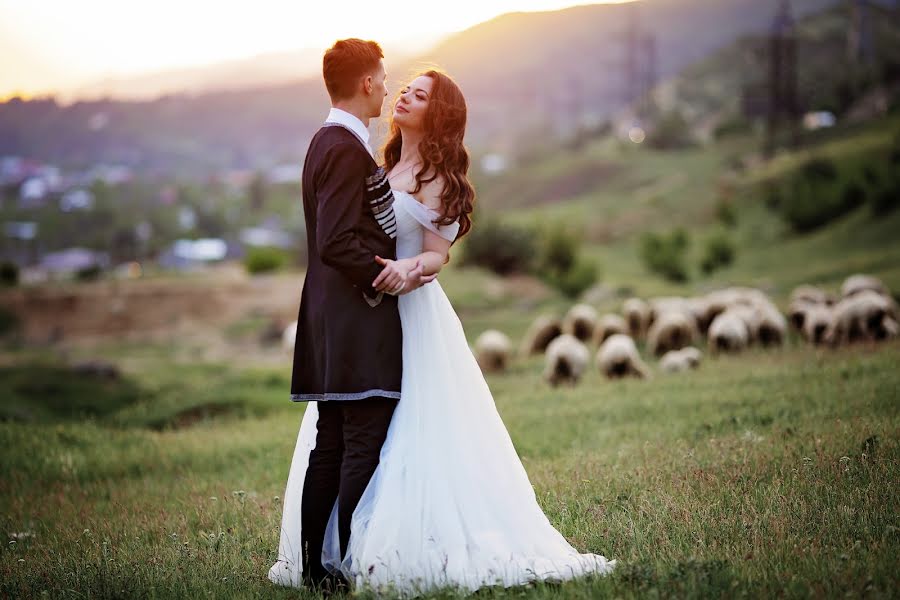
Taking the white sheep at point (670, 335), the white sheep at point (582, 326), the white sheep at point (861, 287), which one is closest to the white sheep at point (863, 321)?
the white sheep at point (861, 287)

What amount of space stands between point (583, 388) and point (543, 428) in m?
3.62

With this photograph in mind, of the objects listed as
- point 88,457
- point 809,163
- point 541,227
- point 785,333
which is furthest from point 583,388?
point 809,163

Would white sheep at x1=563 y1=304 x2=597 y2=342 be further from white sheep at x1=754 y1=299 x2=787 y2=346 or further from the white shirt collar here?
the white shirt collar

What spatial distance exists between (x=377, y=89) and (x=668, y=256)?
26.9 m

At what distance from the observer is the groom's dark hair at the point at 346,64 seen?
4.18 metres

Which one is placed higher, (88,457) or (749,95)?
(749,95)

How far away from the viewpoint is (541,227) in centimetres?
3375

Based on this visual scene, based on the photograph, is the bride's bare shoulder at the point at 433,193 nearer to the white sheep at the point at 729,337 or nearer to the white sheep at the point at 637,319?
the white sheep at the point at 729,337

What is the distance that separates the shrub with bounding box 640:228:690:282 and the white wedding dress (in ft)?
87.2

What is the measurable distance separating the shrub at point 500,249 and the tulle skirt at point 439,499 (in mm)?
28716

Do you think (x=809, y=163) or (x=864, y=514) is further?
(x=809, y=163)

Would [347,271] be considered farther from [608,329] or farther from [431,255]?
[608,329]

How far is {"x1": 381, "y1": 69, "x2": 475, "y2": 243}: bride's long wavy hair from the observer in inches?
167

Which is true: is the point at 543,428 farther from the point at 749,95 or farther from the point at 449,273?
the point at 749,95
